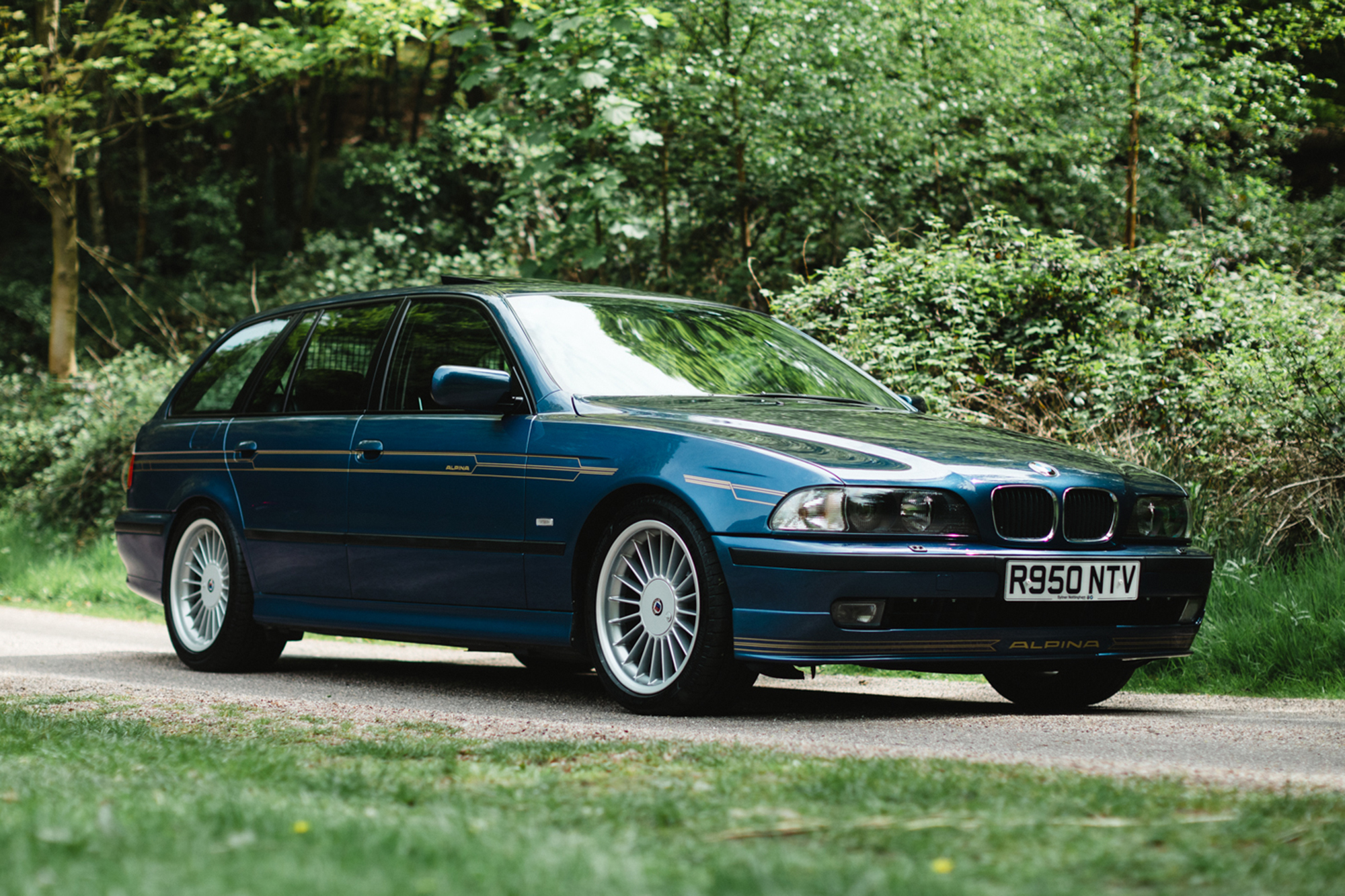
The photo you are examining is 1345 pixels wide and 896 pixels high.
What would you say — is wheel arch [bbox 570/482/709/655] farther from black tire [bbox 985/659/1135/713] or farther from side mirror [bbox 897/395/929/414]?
side mirror [bbox 897/395/929/414]

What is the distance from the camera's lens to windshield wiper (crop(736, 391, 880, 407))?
627 cm

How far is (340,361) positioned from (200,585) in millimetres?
1509

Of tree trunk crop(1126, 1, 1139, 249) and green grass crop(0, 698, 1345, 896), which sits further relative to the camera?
tree trunk crop(1126, 1, 1139, 249)

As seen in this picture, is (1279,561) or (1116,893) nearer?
(1116,893)

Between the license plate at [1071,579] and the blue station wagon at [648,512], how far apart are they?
0.04 feet

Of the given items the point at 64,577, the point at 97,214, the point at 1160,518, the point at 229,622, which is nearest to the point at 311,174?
the point at 97,214

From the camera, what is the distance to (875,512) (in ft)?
17.0

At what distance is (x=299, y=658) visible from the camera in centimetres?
866

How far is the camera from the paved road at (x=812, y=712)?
4562 mm

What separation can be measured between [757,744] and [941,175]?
12.5 m

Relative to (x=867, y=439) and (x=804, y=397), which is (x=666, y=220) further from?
(x=867, y=439)

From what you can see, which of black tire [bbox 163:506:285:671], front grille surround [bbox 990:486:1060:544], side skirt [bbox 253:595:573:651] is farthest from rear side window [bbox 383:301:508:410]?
front grille surround [bbox 990:486:1060:544]

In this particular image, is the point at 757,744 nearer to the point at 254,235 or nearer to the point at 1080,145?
the point at 1080,145

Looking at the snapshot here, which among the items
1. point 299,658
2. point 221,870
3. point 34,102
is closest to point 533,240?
point 34,102
